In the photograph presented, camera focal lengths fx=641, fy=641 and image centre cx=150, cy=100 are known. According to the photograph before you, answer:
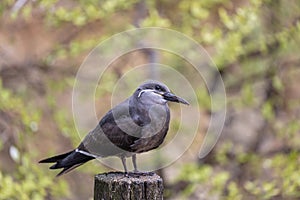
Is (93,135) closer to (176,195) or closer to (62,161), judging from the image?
(62,161)

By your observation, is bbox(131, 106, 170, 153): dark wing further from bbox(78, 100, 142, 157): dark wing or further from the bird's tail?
the bird's tail

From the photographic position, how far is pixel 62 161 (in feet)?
8.88

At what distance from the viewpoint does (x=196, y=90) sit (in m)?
5.06

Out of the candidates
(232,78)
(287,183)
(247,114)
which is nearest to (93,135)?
(287,183)

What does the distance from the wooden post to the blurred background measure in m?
1.65

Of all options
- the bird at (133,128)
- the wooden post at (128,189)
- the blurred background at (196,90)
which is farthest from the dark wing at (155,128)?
the blurred background at (196,90)

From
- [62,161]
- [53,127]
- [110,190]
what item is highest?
[53,127]

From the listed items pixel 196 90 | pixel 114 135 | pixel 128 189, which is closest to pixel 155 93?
pixel 114 135

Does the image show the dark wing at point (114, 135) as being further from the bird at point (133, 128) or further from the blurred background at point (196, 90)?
the blurred background at point (196, 90)

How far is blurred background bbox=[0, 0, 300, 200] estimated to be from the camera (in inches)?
169

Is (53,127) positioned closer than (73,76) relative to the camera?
No

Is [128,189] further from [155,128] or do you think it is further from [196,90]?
[196,90]

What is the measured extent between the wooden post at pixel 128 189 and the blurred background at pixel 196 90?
1.65 m

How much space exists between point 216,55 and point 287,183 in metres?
1.14
